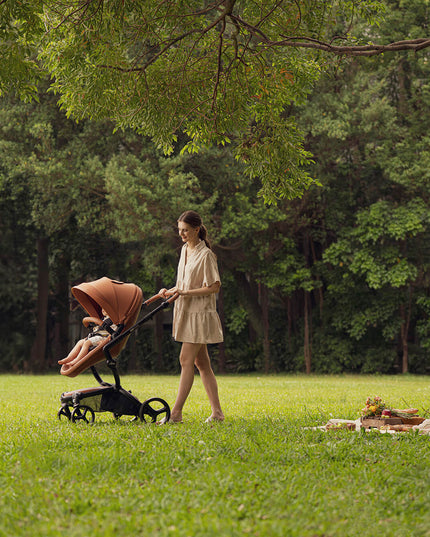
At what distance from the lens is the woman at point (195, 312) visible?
7535 mm

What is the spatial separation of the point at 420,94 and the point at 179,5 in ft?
55.8

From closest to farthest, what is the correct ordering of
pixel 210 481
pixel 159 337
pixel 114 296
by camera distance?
1. pixel 210 481
2. pixel 114 296
3. pixel 159 337

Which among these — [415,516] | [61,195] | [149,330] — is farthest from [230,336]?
[415,516]

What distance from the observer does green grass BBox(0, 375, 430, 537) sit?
3.80 metres

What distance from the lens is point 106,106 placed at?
27.3 feet

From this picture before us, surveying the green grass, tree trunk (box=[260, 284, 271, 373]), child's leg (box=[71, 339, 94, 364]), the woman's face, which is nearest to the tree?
the woman's face

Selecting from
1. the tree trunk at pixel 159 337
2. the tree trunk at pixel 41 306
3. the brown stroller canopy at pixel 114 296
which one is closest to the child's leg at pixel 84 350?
the brown stroller canopy at pixel 114 296

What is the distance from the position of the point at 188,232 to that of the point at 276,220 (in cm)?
1442

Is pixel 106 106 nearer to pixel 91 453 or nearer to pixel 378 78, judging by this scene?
pixel 91 453

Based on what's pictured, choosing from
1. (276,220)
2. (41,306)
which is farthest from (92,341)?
(41,306)

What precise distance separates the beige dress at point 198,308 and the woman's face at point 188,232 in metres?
0.18

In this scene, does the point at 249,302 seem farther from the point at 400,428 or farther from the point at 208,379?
the point at 400,428

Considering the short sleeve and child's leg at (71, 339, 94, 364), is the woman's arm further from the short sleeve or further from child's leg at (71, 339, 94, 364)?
child's leg at (71, 339, 94, 364)

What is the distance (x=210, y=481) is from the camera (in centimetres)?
461
